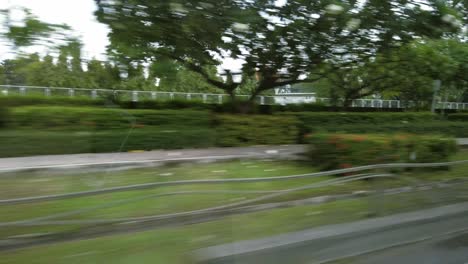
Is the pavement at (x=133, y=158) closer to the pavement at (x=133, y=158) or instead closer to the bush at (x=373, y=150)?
the pavement at (x=133, y=158)

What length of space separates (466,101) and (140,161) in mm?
39815

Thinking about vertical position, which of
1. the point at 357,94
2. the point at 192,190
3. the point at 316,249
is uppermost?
the point at 357,94

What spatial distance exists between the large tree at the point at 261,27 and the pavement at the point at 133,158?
2.28 m

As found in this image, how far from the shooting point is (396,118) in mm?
17031

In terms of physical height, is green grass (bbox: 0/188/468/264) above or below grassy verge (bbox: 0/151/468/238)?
below

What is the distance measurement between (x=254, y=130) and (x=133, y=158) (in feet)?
14.3

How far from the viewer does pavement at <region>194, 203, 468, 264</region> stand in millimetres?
3471

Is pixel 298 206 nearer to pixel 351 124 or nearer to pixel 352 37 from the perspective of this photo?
pixel 352 37

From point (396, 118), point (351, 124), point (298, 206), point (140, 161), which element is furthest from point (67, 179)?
point (396, 118)

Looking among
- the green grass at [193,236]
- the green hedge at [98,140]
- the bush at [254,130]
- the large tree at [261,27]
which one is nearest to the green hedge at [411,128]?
the bush at [254,130]

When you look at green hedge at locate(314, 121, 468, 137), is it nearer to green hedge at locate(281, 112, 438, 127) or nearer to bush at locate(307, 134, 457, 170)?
green hedge at locate(281, 112, 438, 127)

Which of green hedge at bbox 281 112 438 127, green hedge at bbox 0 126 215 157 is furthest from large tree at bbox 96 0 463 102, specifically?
green hedge at bbox 281 112 438 127

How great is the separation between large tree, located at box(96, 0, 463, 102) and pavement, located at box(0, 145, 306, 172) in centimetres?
228

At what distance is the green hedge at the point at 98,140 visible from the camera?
28.9 feet
